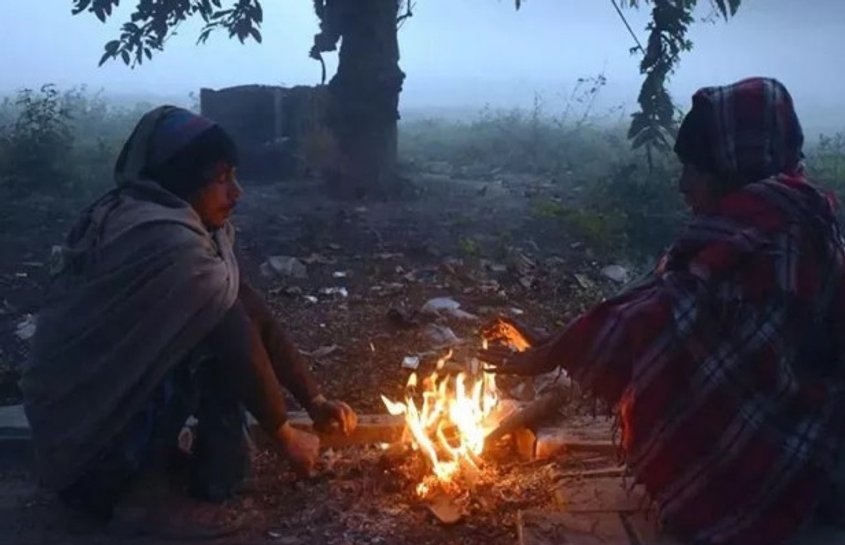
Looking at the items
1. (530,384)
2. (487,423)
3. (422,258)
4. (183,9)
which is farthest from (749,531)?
(183,9)

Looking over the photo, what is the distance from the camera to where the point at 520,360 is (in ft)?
10.9

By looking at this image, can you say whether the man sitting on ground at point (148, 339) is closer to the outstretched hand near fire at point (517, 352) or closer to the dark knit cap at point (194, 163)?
the dark knit cap at point (194, 163)

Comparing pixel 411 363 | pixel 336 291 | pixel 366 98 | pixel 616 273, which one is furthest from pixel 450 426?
pixel 366 98

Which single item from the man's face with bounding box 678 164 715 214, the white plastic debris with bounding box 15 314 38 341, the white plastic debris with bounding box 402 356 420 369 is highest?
the man's face with bounding box 678 164 715 214

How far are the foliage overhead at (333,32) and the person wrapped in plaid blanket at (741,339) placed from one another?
497cm

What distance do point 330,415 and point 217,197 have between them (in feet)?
2.98

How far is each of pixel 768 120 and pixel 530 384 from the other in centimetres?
196

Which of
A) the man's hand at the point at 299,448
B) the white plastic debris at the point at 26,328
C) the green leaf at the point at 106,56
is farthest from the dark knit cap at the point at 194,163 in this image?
the green leaf at the point at 106,56

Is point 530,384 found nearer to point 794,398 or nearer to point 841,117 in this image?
point 794,398

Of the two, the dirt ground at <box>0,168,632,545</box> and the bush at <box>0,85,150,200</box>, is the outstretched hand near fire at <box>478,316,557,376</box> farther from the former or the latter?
the bush at <box>0,85,150,200</box>

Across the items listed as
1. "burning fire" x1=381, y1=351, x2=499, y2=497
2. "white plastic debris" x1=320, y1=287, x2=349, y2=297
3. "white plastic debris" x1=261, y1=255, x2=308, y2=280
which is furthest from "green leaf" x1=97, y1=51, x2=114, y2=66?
"burning fire" x1=381, y1=351, x2=499, y2=497

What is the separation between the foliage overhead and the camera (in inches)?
313

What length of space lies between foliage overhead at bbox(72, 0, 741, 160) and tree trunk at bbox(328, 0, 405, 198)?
12.5 inches

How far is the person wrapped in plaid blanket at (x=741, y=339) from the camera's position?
299 cm
